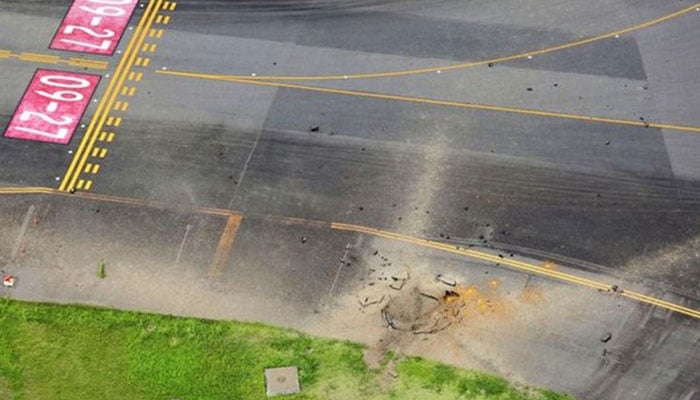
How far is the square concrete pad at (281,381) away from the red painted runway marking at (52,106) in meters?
12.5

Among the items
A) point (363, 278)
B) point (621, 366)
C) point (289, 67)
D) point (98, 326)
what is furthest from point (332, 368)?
point (289, 67)

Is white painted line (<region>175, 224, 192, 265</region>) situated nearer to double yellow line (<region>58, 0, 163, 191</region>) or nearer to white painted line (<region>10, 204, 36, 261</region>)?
double yellow line (<region>58, 0, 163, 191</region>)

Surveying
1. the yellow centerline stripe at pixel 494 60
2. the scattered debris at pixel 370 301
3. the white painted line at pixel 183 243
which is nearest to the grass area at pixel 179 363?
the scattered debris at pixel 370 301

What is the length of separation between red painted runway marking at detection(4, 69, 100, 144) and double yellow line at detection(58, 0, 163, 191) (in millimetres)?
609

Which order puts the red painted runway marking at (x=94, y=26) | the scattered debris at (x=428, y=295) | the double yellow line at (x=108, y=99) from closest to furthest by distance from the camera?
the scattered debris at (x=428, y=295) < the double yellow line at (x=108, y=99) < the red painted runway marking at (x=94, y=26)

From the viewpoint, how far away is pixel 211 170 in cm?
2952

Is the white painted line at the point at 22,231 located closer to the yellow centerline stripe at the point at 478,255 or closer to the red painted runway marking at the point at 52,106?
the red painted runway marking at the point at 52,106

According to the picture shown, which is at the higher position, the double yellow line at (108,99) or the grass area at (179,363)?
the double yellow line at (108,99)

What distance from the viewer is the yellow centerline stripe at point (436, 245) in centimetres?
2684

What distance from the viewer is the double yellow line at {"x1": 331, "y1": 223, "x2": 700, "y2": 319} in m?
26.8

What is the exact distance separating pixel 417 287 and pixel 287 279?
14.3 ft

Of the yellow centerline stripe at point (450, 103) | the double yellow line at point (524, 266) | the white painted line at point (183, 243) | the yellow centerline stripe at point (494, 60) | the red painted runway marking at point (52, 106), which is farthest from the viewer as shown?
the yellow centerline stripe at point (494, 60)

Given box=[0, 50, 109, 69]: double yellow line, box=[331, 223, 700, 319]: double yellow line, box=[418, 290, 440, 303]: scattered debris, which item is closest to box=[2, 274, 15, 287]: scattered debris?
box=[0, 50, 109, 69]: double yellow line

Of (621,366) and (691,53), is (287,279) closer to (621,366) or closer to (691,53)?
(621,366)
